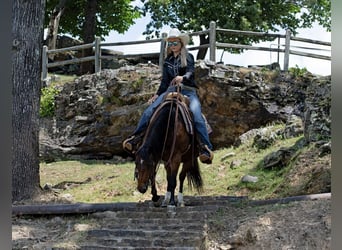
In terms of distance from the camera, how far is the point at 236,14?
17.3 m

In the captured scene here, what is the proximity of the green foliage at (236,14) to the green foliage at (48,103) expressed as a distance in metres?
5.32

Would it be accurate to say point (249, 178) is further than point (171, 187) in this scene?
Yes

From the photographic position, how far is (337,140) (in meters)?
1.35

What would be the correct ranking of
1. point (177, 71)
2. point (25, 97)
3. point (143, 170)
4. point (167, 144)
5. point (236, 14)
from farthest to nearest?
point (236, 14) < point (25, 97) < point (177, 71) < point (167, 144) < point (143, 170)

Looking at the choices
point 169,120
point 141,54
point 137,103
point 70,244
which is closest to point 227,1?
point 141,54

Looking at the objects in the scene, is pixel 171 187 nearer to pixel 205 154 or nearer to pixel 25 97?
pixel 205 154

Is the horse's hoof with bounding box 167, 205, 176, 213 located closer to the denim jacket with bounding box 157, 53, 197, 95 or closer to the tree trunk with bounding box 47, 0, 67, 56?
the denim jacket with bounding box 157, 53, 197, 95

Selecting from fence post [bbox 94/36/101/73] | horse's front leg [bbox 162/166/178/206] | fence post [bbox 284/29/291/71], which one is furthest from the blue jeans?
fence post [bbox 94/36/101/73]

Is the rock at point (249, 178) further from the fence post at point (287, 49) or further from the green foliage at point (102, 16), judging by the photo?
the green foliage at point (102, 16)

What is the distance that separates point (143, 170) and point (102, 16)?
1514 cm

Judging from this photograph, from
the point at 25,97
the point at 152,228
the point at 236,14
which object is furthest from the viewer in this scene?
the point at 236,14

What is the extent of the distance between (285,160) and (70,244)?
15.3 ft

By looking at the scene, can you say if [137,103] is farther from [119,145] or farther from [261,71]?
[261,71]

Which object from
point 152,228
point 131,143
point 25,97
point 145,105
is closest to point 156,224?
point 152,228
